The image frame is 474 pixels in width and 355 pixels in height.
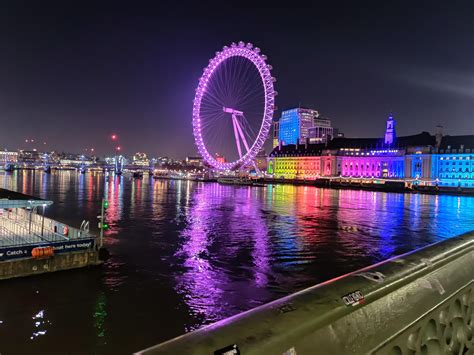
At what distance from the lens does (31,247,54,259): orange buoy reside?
1828 centimetres

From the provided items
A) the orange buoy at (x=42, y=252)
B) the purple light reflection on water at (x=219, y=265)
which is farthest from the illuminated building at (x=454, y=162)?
the orange buoy at (x=42, y=252)

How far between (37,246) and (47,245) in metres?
0.50

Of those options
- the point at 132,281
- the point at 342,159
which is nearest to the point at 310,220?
the point at 132,281

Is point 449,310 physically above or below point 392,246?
above

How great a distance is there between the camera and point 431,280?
106 inches

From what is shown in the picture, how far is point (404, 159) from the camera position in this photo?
163 meters

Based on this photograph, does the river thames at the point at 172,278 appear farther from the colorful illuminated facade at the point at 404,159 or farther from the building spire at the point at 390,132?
the building spire at the point at 390,132

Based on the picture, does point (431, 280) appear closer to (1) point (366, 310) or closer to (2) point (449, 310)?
(2) point (449, 310)

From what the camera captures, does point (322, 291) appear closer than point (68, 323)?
Yes

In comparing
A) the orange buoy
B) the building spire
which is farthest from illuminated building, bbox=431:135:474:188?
the orange buoy

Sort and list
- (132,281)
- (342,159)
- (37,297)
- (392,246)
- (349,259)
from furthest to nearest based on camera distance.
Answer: (342,159), (392,246), (349,259), (132,281), (37,297)

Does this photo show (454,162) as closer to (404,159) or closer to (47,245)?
(404,159)

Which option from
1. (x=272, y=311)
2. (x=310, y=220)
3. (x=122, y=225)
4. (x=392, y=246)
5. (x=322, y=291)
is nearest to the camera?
(x=272, y=311)

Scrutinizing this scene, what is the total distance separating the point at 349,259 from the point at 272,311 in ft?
78.0
